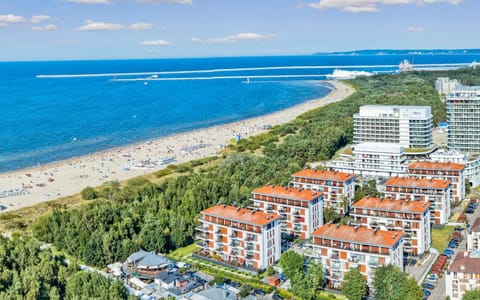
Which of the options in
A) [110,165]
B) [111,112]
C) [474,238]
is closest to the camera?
[474,238]

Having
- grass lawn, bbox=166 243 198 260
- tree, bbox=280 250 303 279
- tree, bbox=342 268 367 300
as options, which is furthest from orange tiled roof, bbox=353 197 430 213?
grass lawn, bbox=166 243 198 260

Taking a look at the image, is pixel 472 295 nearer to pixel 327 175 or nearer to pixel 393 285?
pixel 393 285

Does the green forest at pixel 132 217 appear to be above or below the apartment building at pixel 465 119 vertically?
below

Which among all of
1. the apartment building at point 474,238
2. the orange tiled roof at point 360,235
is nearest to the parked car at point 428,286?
the orange tiled roof at point 360,235

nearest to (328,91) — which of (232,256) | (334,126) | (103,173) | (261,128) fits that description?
(261,128)

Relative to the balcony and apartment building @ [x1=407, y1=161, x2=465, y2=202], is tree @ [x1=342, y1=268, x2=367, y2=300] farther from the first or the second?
apartment building @ [x1=407, y1=161, x2=465, y2=202]

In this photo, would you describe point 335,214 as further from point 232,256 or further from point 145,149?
point 145,149

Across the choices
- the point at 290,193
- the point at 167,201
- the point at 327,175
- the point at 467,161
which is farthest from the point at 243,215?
the point at 467,161

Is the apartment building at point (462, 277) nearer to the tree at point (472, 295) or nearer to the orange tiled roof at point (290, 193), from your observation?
the tree at point (472, 295)
